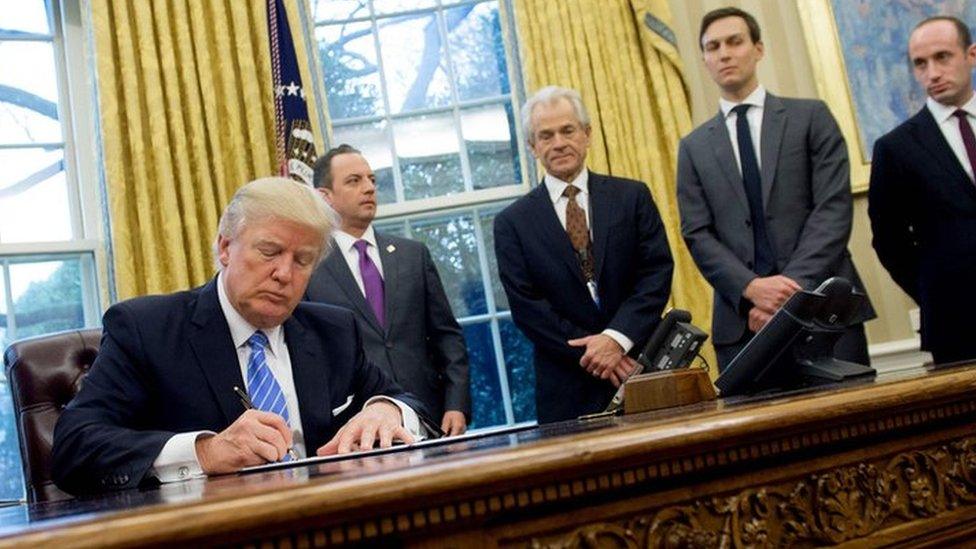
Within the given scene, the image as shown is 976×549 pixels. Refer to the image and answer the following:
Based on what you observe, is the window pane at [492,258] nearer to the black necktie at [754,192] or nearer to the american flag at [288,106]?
the american flag at [288,106]

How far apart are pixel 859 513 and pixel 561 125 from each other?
264 centimetres

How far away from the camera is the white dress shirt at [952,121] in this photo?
3675mm

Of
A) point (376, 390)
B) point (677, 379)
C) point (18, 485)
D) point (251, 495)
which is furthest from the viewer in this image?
point (18, 485)

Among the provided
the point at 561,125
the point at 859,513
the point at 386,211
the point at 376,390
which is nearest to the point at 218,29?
the point at 386,211

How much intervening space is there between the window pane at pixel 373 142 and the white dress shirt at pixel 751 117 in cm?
192

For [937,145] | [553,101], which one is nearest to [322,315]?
[553,101]

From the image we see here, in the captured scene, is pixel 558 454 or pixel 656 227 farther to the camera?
pixel 656 227

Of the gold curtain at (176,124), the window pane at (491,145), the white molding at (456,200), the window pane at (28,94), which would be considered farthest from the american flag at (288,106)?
the window pane at (28,94)

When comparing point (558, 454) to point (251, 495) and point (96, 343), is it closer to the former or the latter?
point (251, 495)

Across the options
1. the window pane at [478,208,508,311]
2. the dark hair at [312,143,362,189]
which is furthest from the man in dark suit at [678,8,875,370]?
the window pane at [478,208,508,311]

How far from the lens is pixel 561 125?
3967 millimetres

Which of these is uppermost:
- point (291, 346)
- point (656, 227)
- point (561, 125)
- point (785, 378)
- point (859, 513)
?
point (561, 125)

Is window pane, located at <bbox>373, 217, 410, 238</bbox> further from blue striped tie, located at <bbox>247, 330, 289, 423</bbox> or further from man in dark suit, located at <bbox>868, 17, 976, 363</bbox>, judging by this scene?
blue striped tie, located at <bbox>247, 330, 289, 423</bbox>

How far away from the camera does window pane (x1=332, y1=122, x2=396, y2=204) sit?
543 cm
